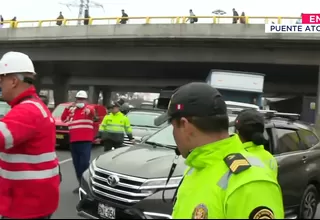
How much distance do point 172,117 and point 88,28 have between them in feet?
92.5

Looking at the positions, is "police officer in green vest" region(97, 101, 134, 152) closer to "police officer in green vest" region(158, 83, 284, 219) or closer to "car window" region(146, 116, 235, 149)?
"car window" region(146, 116, 235, 149)

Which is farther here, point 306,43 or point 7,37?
point 7,37

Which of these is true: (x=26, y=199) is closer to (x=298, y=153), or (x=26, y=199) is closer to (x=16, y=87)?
(x=16, y=87)

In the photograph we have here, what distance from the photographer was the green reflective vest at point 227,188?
1.40m

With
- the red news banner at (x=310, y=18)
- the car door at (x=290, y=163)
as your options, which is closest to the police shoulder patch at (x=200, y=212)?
the car door at (x=290, y=163)

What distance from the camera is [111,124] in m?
9.87

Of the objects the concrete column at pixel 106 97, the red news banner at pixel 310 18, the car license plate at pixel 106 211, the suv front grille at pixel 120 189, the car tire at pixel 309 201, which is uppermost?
the red news banner at pixel 310 18

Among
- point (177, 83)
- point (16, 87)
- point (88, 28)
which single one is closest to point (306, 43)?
point (88, 28)

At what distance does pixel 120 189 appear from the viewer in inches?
188

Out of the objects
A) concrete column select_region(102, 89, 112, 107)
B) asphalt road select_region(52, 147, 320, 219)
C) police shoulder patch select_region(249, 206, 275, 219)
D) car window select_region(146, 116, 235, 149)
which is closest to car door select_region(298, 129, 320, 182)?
asphalt road select_region(52, 147, 320, 219)

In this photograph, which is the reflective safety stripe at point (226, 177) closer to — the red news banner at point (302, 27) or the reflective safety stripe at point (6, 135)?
the reflective safety stripe at point (6, 135)

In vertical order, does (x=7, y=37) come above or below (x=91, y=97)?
above

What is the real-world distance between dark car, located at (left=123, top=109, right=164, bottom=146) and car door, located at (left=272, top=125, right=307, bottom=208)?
633 cm

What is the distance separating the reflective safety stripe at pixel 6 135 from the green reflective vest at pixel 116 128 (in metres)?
7.14
